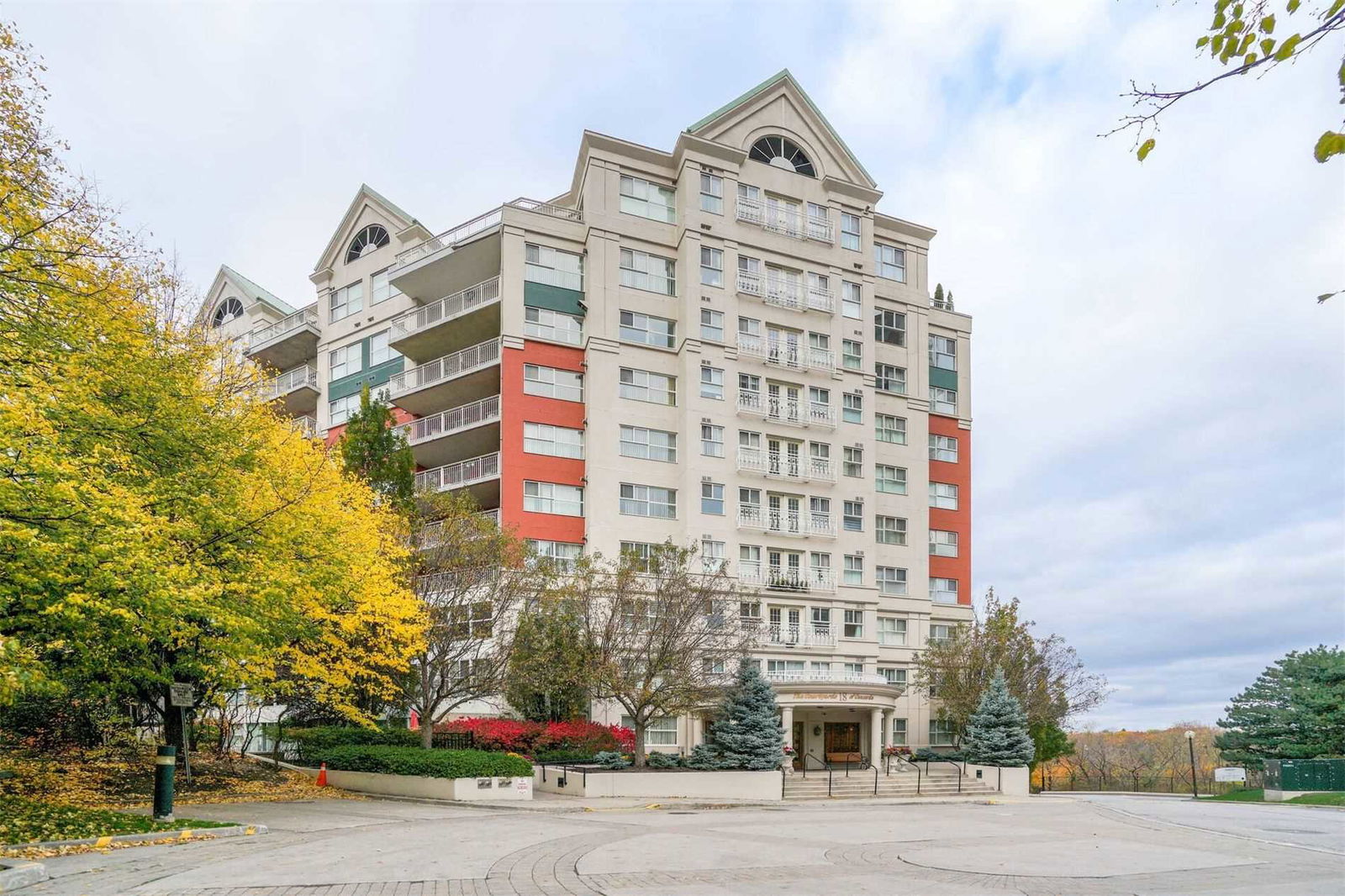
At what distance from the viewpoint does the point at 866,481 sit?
168ft

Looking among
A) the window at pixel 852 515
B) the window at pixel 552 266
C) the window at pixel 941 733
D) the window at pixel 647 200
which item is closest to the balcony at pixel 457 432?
the window at pixel 552 266

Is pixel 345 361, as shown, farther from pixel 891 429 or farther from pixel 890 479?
pixel 890 479

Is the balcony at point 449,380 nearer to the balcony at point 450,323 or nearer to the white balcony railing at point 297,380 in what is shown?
the balcony at point 450,323

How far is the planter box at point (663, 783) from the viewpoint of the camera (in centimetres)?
3183

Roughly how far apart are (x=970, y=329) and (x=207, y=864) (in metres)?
51.5

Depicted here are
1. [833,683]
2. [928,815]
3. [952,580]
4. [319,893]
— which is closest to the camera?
[319,893]

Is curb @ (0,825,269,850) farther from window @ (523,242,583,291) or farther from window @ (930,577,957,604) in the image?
window @ (930,577,957,604)

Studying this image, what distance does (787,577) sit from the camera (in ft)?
159

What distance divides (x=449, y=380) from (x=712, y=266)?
1304 centimetres

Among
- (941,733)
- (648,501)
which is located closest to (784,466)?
(648,501)

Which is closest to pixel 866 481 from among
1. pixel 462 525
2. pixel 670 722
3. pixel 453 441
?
→ pixel 670 722

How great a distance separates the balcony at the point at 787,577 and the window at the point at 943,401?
13519mm

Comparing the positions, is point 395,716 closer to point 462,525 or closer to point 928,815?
point 462,525

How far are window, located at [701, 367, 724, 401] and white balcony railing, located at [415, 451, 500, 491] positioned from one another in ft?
31.8
